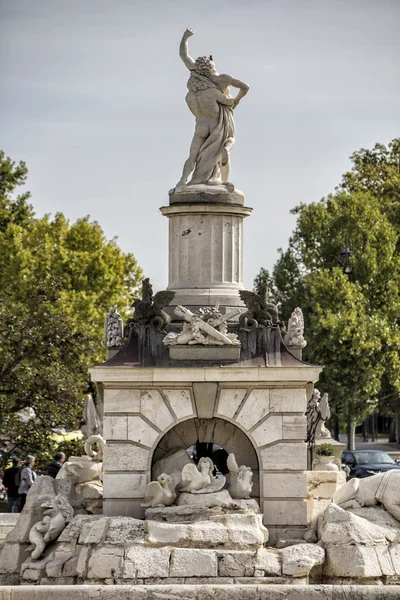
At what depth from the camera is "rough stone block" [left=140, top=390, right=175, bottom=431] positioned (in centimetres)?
2227

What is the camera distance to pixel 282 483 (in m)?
22.3

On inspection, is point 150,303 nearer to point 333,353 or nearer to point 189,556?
point 189,556

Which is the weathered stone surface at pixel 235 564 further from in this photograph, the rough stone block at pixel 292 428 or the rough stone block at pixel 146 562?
the rough stone block at pixel 292 428

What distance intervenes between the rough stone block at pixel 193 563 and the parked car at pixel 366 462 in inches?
800

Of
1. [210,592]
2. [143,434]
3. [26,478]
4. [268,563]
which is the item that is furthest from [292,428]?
[26,478]

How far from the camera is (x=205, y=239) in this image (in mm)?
23672

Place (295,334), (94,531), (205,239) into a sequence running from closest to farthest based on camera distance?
(94,531), (295,334), (205,239)

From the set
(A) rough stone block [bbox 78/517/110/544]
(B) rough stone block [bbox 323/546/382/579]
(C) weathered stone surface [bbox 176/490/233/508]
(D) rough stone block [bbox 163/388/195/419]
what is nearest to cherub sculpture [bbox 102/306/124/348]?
(D) rough stone block [bbox 163/388/195/419]

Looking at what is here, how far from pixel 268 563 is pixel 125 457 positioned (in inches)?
106

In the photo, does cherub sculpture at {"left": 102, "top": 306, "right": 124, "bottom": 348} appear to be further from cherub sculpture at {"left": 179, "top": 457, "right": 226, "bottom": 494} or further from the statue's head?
the statue's head

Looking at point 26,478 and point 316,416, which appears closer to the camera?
point 26,478

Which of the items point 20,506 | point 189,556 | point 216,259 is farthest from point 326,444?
point 189,556

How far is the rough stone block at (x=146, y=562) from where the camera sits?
2048 centimetres

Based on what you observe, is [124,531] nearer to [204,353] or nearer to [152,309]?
[204,353]
